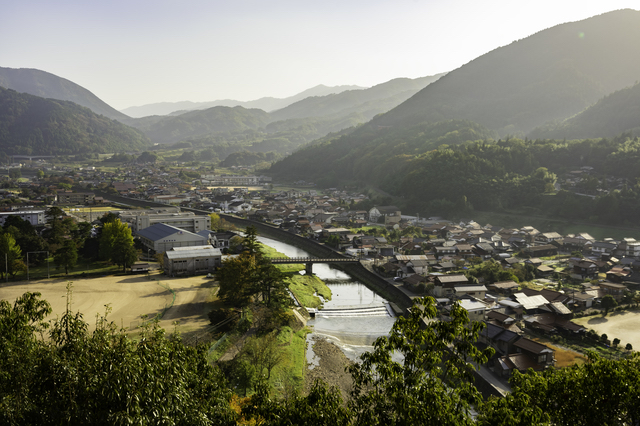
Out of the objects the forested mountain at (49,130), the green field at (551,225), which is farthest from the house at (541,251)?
the forested mountain at (49,130)

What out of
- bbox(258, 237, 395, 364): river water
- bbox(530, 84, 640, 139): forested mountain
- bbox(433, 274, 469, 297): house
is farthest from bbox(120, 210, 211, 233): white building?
bbox(530, 84, 640, 139): forested mountain

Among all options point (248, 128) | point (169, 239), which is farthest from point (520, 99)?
point (248, 128)

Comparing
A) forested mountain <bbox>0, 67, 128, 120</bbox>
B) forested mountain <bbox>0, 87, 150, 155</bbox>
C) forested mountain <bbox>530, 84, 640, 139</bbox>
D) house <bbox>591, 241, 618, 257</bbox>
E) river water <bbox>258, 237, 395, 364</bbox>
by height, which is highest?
forested mountain <bbox>0, 67, 128, 120</bbox>

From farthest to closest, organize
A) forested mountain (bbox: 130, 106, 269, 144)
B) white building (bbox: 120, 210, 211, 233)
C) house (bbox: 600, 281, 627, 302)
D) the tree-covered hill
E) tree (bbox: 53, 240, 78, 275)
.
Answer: forested mountain (bbox: 130, 106, 269, 144), the tree-covered hill, white building (bbox: 120, 210, 211, 233), tree (bbox: 53, 240, 78, 275), house (bbox: 600, 281, 627, 302)

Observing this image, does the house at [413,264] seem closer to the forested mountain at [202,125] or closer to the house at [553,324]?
the house at [553,324]

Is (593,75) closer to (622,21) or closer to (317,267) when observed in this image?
(622,21)

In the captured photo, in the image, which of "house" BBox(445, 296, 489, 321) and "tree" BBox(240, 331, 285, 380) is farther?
"house" BBox(445, 296, 489, 321)

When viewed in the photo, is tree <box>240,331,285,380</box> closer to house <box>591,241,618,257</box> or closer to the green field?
house <box>591,241,618,257</box>

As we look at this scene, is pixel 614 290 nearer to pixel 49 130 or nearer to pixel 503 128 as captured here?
pixel 503 128

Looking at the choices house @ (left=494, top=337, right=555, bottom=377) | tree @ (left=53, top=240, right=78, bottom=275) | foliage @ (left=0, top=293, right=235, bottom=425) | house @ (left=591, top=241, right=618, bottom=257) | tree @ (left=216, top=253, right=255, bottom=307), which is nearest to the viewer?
foliage @ (left=0, top=293, right=235, bottom=425)
